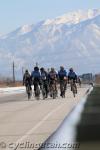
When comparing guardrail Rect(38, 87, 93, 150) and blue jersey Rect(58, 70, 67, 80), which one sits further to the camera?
blue jersey Rect(58, 70, 67, 80)

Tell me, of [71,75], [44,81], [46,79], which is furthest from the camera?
[71,75]

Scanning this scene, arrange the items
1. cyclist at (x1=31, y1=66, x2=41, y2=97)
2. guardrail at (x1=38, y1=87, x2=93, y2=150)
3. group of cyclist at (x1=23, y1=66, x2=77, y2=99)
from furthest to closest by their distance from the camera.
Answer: group of cyclist at (x1=23, y1=66, x2=77, y2=99)
cyclist at (x1=31, y1=66, x2=41, y2=97)
guardrail at (x1=38, y1=87, x2=93, y2=150)

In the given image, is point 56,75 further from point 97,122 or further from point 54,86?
point 97,122

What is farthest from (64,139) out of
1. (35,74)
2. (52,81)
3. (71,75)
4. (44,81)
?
(71,75)

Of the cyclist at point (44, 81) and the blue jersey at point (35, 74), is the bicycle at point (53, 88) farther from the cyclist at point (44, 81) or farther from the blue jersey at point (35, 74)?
the blue jersey at point (35, 74)

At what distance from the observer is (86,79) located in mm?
190000

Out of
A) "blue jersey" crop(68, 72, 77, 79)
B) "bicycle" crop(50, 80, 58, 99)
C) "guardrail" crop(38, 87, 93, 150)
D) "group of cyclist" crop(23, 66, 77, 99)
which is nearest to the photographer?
"guardrail" crop(38, 87, 93, 150)

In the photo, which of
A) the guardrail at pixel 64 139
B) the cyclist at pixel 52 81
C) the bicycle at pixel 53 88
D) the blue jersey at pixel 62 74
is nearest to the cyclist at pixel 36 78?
the cyclist at pixel 52 81

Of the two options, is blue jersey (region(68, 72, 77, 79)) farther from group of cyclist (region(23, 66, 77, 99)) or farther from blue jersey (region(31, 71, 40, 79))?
blue jersey (region(31, 71, 40, 79))

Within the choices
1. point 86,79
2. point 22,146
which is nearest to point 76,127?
point 22,146

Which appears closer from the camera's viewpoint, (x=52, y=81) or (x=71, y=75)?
(x=52, y=81)

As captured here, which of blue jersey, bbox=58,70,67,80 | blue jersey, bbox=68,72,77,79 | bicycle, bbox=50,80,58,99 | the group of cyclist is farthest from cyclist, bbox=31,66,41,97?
blue jersey, bbox=68,72,77,79

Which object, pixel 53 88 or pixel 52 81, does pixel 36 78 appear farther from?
pixel 53 88

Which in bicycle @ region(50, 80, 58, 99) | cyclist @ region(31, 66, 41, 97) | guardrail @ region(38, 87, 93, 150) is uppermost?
cyclist @ region(31, 66, 41, 97)
